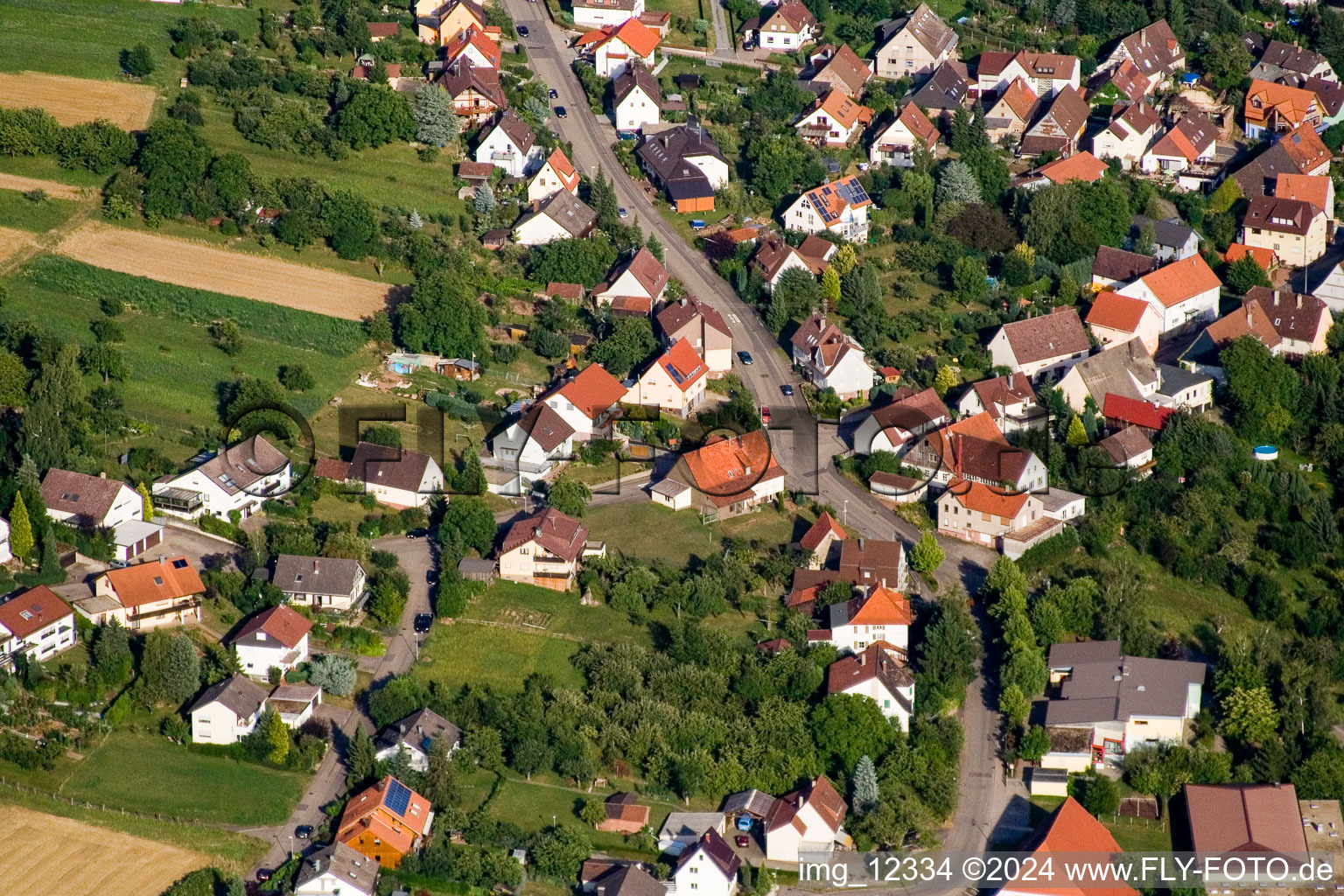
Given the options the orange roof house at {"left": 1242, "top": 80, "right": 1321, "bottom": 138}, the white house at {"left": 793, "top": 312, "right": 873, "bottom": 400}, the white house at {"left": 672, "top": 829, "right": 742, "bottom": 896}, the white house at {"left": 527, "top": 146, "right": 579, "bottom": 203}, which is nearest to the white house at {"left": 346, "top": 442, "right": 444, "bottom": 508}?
the white house at {"left": 793, "top": 312, "right": 873, "bottom": 400}

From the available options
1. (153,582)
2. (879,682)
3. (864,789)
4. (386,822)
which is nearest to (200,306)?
(153,582)

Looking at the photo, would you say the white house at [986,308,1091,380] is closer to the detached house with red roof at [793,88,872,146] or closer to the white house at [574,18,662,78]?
the detached house with red roof at [793,88,872,146]

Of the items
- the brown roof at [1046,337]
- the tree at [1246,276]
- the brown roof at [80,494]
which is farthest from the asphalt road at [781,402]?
the brown roof at [80,494]

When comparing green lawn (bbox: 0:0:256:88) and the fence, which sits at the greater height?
green lawn (bbox: 0:0:256:88)

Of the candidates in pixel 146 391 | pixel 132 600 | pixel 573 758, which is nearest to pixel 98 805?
pixel 132 600

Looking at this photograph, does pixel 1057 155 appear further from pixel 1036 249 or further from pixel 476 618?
pixel 476 618
